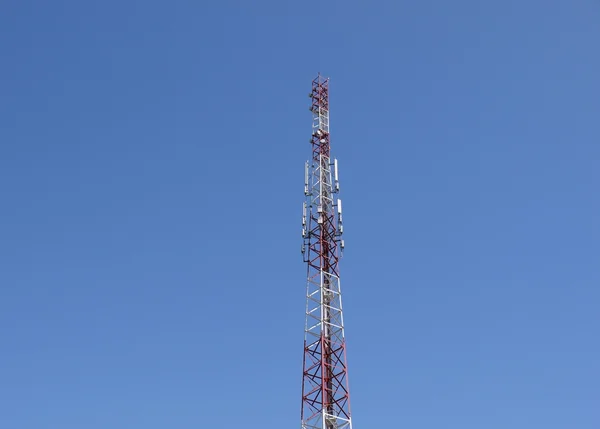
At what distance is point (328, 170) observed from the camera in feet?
205

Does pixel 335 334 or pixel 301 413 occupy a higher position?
pixel 335 334

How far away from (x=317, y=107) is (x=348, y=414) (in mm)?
26179

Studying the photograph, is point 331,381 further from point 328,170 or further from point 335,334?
point 328,170

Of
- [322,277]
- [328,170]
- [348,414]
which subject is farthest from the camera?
[328,170]

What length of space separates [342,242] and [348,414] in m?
13.0

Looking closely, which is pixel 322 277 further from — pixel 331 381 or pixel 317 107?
pixel 317 107

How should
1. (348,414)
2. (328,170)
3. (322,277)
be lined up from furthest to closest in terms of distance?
(328,170), (322,277), (348,414)

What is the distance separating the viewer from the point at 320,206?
197 feet

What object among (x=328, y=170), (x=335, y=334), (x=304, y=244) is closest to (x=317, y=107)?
(x=328, y=170)

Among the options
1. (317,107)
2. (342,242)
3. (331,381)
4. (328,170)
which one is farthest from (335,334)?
(317,107)

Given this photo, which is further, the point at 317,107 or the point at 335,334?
the point at 317,107

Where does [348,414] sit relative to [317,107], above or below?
below

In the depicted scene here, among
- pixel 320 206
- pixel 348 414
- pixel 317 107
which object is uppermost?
pixel 317 107

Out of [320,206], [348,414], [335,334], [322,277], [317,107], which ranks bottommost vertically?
[348,414]
